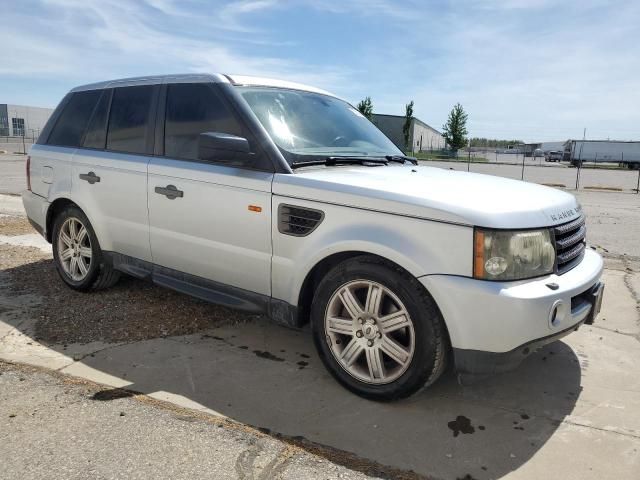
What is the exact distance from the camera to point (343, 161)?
373 centimetres

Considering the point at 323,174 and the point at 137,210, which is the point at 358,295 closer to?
the point at 323,174

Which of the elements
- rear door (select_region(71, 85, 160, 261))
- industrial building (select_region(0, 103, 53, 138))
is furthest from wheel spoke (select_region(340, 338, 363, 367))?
industrial building (select_region(0, 103, 53, 138))

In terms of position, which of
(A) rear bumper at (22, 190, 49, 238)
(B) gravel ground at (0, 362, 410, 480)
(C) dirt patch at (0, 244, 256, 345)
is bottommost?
(B) gravel ground at (0, 362, 410, 480)

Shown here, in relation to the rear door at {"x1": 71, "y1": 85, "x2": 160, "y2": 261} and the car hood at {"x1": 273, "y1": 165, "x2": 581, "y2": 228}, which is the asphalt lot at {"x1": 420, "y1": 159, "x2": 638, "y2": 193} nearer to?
the car hood at {"x1": 273, "y1": 165, "x2": 581, "y2": 228}

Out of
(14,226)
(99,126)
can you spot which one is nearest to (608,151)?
(14,226)

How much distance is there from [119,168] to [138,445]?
244 cm

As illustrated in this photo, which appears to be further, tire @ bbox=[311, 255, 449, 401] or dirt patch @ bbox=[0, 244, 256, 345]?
dirt patch @ bbox=[0, 244, 256, 345]

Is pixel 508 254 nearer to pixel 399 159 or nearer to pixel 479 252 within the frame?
pixel 479 252

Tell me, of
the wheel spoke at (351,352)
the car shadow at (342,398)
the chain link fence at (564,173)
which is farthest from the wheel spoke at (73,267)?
the chain link fence at (564,173)

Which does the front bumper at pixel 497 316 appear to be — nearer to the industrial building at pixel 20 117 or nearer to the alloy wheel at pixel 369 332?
the alloy wheel at pixel 369 332

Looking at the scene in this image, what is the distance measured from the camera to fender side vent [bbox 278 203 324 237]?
3250mm

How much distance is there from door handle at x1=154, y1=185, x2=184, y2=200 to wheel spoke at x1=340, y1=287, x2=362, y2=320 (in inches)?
58.4

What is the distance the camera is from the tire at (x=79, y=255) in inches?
187

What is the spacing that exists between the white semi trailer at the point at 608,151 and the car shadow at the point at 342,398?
53.6 meters
